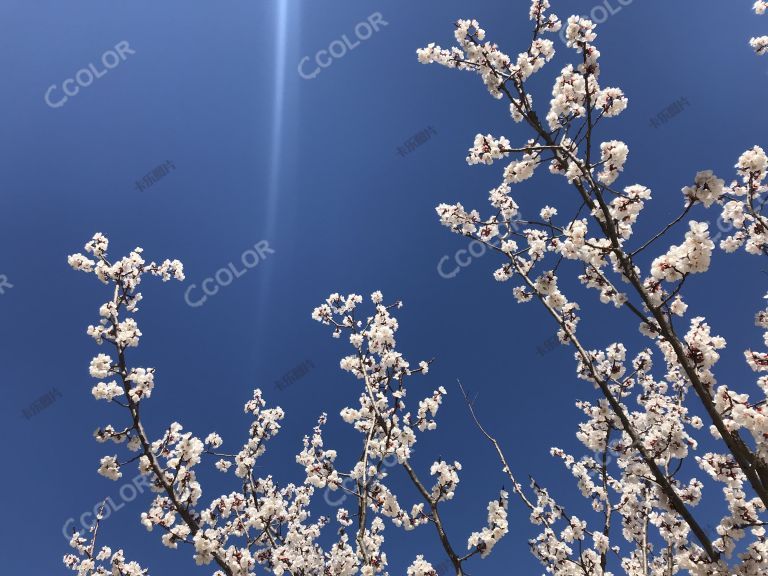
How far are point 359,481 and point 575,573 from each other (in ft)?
14.2

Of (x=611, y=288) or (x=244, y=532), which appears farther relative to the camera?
(x=244, y=532)

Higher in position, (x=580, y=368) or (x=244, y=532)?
(x=244, y=532)

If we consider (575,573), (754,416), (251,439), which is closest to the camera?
(754,416)

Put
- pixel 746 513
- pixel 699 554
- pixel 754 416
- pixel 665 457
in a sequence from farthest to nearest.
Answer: pixel 665 457
pixel 746 513
pixel 699 554
pixel 754 416

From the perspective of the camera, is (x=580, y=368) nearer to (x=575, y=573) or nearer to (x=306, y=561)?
(x=575, y=573)

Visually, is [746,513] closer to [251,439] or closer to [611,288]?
[611,288]

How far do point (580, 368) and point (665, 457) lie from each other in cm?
139

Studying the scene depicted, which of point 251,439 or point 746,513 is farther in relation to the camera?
point 251,439

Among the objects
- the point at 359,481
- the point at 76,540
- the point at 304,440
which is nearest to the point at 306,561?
the point at 304,440

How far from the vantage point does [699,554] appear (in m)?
3.70

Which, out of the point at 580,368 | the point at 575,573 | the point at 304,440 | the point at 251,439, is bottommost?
the point at 575,573

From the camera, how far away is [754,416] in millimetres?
→ 3279

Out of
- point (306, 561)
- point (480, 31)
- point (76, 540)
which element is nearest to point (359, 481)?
point (306, 561)

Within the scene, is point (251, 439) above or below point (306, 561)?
above
